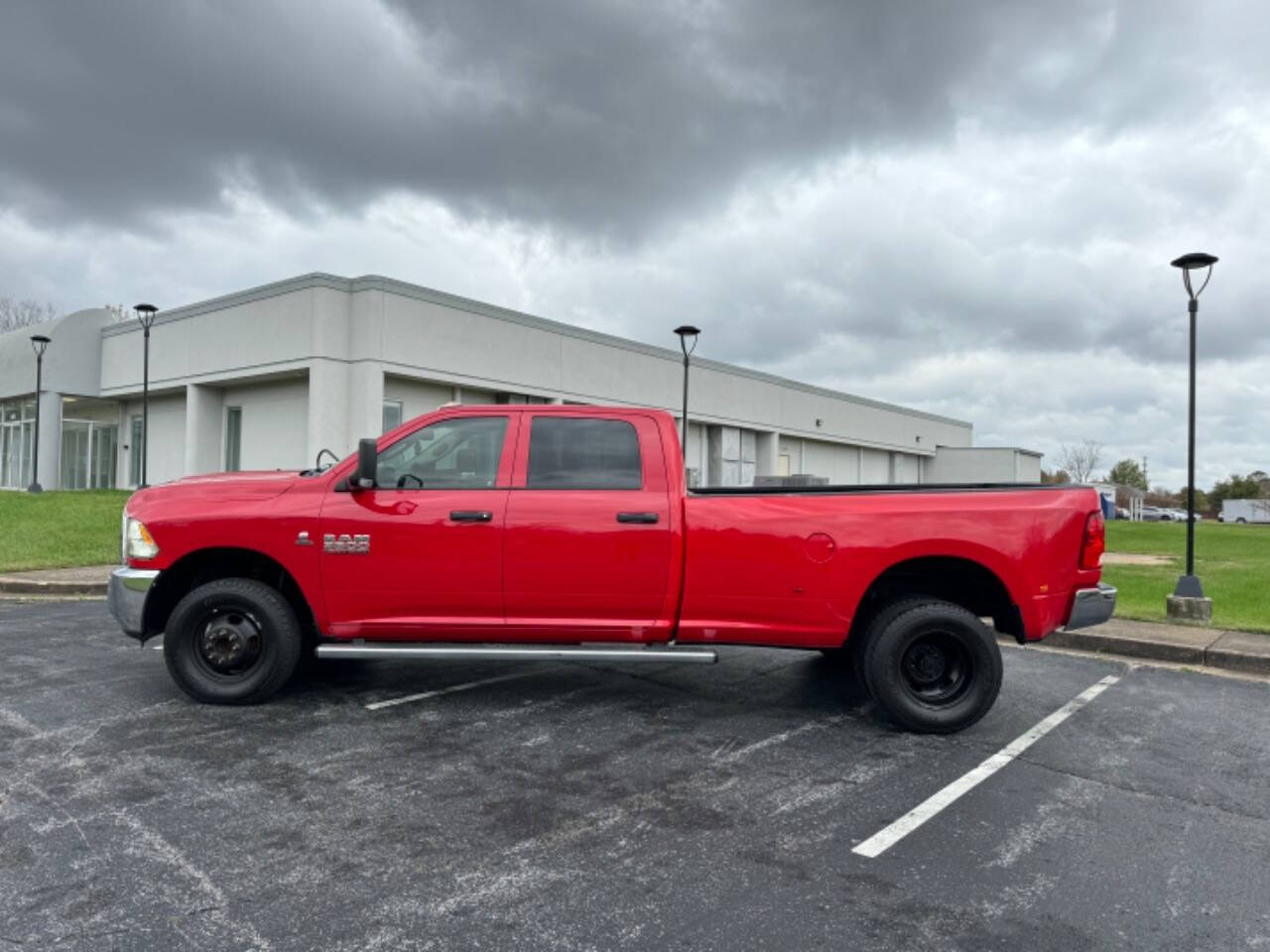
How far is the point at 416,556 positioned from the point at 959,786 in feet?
10.8

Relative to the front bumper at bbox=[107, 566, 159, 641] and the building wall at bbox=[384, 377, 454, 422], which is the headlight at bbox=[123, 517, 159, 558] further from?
the building wall at bbox=[384, 377, 454, 422]

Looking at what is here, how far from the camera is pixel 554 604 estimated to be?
5051mm

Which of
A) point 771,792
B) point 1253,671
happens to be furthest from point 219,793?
point 1253,671

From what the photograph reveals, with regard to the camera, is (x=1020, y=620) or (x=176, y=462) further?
(x=176, y=462)

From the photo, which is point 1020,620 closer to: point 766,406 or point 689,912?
point 689,912

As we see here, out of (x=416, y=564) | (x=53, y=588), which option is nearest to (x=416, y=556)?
(x=416, y=564)

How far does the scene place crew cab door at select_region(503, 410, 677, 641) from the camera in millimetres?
4984

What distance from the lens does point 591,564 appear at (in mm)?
4996

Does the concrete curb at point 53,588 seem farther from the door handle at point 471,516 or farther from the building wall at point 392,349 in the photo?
the building wall at point 392,349

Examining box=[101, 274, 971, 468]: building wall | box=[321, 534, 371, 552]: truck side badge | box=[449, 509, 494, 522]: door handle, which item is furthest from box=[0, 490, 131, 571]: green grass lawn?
box=[449, 509, 494, 522]: door handle

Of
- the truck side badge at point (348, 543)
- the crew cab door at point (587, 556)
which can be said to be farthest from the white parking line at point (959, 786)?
the truck side badge at point (348, 543)

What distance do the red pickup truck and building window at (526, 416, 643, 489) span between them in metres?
0.01

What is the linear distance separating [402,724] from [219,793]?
1.22 metres

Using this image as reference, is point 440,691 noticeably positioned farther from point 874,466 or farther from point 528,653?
point 874,466
